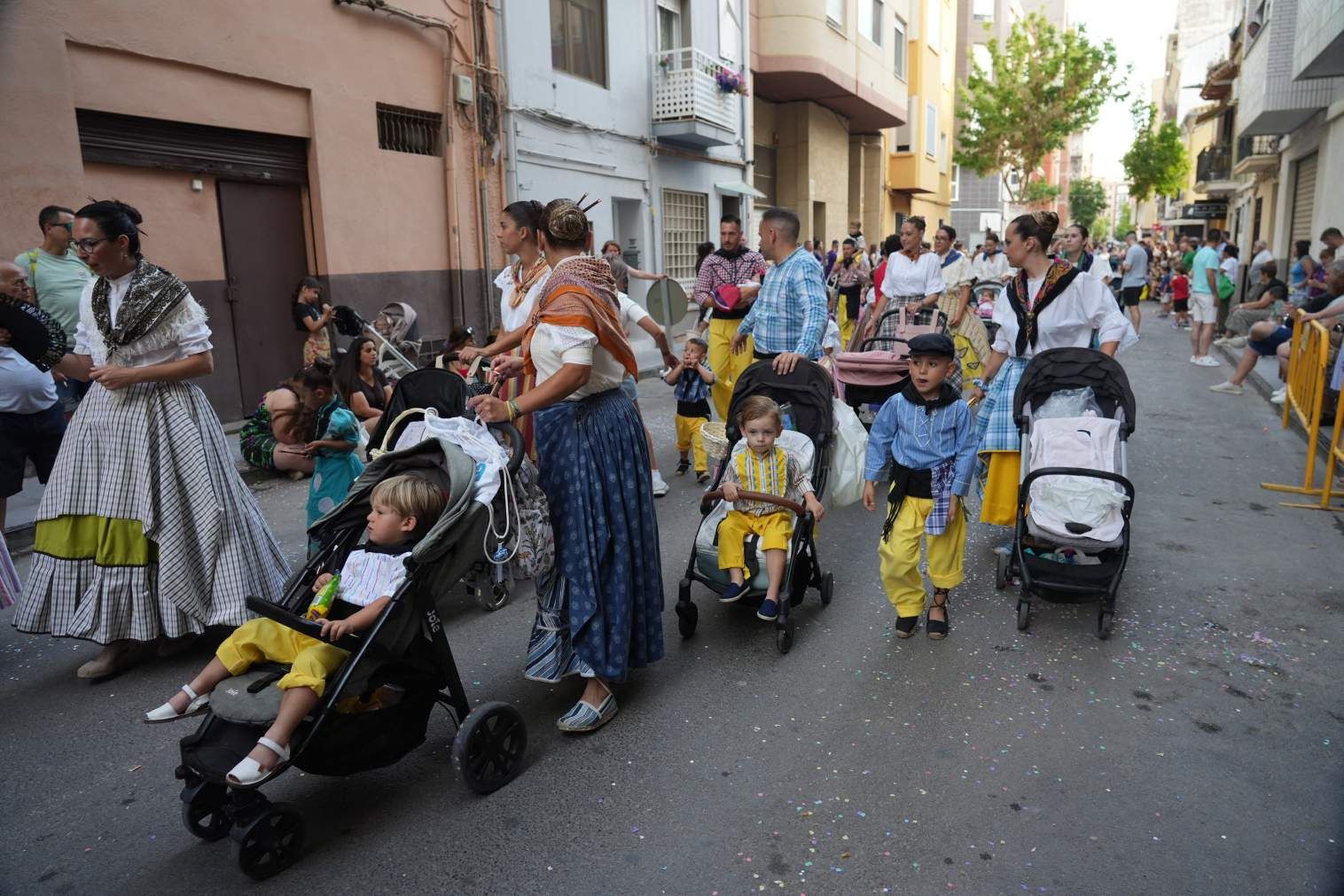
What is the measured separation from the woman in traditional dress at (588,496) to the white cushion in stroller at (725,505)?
0.90 meters

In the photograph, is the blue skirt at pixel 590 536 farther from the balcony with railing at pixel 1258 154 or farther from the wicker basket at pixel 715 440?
the balcony with railing at pixel 1258 154

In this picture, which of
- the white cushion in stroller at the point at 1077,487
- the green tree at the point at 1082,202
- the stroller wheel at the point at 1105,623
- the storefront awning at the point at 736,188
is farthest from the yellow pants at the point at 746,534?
the green tree at the point at 1082,202

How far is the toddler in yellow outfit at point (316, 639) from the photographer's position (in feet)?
9.05

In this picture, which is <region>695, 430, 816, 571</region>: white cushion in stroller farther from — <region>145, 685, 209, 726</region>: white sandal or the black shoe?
<region>145, 685, 209, 726</region>: white sandal

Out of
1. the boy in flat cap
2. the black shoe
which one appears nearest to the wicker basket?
the boy in flat cap

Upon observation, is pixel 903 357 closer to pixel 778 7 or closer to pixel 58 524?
pixel 58 524

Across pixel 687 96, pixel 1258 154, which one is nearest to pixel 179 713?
pixel 687 96

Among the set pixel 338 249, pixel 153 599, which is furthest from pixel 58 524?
pixel 338 249

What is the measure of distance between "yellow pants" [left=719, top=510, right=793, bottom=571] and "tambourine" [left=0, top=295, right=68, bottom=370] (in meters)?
3.44

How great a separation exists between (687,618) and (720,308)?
3.51 meters

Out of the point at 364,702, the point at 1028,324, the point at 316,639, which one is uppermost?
the point at 1028,324

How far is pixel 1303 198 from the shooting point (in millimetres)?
20328

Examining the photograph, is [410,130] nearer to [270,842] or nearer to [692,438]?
[692,438]

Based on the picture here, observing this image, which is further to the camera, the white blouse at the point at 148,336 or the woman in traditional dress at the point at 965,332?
the woman in traditional dress at the point at 965,332
